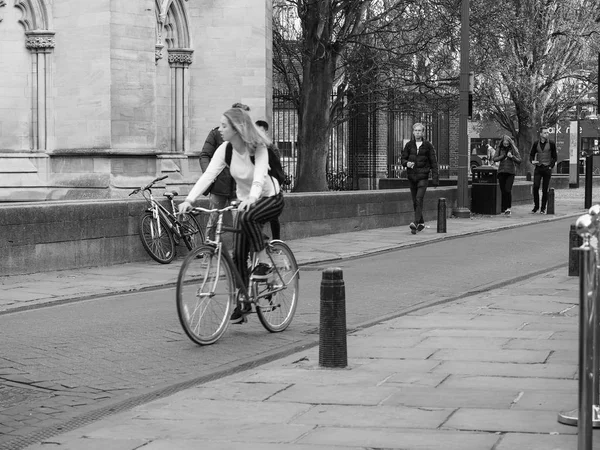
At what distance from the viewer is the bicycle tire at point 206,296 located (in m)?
7.45

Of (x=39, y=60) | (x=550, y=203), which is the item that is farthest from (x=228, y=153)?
(x=550, y=203)

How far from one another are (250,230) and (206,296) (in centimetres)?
65

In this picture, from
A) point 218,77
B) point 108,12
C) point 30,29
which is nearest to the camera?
point 108,12

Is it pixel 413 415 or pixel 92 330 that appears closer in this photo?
pixel 413 415

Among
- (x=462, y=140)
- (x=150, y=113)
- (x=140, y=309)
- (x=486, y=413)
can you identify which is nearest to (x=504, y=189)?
(x=462, y=140)

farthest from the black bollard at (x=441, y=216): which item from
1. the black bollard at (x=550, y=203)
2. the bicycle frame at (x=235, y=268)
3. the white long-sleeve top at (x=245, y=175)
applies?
the white long-sleeve top at (x=245, y=175)

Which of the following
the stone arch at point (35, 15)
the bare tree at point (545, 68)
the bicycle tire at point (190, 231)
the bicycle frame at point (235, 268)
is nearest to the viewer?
the bicycle frame at point (235, 268)

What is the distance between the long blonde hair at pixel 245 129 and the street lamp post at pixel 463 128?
1525 cm

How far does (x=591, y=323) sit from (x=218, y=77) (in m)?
18.5

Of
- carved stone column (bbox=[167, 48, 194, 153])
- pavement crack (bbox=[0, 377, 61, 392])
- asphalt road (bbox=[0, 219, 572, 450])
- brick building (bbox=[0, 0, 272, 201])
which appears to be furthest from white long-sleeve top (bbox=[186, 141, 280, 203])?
carved stone column (bbox=[167, 48, 194, 153])

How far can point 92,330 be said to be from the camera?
8359mm

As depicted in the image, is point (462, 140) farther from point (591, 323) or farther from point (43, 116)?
point (591, 323)

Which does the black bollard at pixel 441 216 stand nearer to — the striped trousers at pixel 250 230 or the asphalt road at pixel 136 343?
the asphalt road at pixel 136 343

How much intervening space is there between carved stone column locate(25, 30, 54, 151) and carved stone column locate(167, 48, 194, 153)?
3.75m
